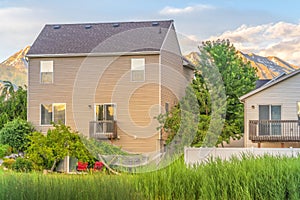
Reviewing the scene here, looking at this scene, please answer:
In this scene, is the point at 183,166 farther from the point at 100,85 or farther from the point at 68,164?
the point at 100,85

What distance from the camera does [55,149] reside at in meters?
25.8

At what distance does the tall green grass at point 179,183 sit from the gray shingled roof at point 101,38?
2098 centimetres

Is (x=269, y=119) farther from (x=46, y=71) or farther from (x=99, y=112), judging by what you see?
(x=46, y=71)

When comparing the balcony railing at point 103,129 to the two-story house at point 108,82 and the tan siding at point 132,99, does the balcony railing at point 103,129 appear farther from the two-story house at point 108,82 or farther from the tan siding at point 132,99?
the tan siding at point 132,99

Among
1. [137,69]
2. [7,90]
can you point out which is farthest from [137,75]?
[7,90]

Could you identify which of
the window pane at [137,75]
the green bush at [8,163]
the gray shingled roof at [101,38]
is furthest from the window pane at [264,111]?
the green bush at [8,163]

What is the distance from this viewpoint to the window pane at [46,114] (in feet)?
103

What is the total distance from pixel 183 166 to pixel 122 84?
20884 mm

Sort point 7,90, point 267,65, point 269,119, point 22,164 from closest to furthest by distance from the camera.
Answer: point 22,164 → point 269,119 → point 7,90 → point 267,65

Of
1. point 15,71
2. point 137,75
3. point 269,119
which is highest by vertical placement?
point 15,71

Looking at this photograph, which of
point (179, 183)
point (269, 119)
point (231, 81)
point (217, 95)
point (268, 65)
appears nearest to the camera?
point (179, 183)

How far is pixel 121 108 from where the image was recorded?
101ft

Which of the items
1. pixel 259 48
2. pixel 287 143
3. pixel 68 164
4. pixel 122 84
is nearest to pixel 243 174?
pixel 68 164

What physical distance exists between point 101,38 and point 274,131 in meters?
11.1
